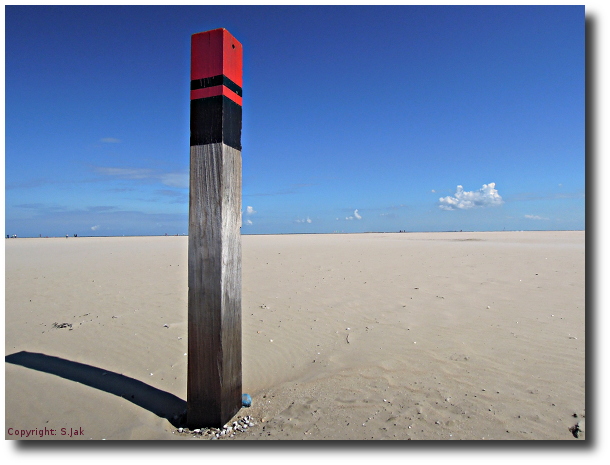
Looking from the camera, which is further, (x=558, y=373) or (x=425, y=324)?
(x=425, y=324)

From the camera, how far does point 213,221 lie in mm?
2834

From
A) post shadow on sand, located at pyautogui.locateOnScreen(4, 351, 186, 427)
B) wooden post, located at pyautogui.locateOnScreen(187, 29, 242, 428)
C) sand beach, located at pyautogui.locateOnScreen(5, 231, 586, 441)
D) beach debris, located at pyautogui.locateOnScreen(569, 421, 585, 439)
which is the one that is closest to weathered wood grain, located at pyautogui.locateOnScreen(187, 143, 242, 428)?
wooden post, located at pyautogui.locateOnScreen(187, 29, 242, 428)

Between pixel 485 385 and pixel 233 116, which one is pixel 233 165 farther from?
pixel 485 385

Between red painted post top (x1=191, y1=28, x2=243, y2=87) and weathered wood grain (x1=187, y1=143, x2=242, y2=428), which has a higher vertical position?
red painted post top (x1=191, y1=28, x2=243, y2=87)

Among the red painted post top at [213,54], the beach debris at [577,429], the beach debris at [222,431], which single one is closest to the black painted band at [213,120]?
the red painted post top at [213,54]

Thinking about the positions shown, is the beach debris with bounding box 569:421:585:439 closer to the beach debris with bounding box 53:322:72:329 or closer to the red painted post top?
→ the red painted post top

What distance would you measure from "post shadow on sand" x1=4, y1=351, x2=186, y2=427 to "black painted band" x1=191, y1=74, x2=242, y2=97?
284 cm

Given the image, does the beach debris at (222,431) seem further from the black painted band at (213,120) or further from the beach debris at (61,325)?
the beach debris at (61,325)

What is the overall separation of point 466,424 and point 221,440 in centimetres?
204

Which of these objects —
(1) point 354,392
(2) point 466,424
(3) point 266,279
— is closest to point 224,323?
(1) point 354,392

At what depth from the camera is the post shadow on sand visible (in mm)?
3402

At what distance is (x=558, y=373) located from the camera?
406cm

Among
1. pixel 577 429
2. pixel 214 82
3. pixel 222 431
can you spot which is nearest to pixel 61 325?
pixel 222 431

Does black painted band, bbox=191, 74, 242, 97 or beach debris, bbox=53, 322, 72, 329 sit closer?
black painted band, bbox=191, 74, 242, 97
